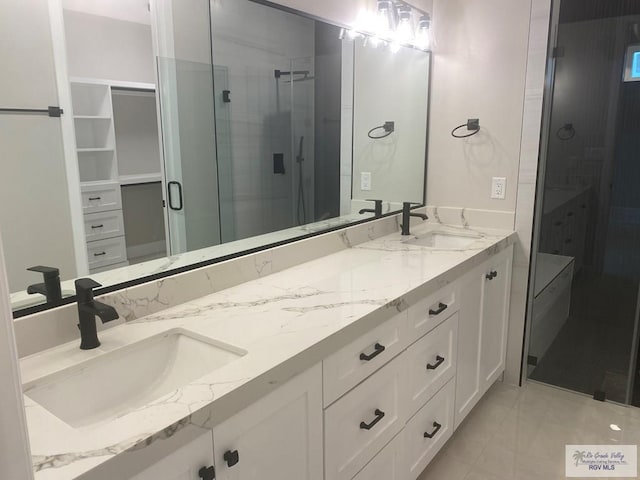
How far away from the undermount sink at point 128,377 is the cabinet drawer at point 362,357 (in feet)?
0.95

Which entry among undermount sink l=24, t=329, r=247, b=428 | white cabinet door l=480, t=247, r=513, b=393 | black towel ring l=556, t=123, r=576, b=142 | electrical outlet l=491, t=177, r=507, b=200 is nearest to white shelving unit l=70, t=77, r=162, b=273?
undermount sink l=24, t=329, r=247, b=428

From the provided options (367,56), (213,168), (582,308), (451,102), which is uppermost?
(367,56)

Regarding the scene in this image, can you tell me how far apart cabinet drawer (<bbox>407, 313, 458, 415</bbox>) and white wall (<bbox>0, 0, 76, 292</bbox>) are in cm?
123

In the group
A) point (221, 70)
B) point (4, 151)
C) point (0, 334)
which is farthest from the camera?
point (221, 70)

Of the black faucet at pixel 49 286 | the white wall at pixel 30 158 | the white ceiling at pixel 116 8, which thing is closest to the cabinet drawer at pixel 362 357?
the black faucet at pixel 49 286

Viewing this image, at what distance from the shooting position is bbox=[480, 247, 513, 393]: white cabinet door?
2.50 meters

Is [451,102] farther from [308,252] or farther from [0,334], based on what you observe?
[0,334]

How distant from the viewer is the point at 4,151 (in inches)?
58.1

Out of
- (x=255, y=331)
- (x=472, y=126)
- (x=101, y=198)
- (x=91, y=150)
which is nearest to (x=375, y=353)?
(x=255, y=331)

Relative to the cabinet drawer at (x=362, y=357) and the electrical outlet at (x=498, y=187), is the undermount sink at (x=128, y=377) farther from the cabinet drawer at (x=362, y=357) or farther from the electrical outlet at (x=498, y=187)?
the electrical outlet at (x=498, y=187)

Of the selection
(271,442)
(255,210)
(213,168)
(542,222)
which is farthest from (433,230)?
(271,442)

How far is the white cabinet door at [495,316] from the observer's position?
2500mm

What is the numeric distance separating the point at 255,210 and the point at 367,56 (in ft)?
3.50

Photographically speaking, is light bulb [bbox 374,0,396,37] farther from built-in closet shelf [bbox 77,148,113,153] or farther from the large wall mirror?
built-in closet shelf [bbox 77,148,113,153]
